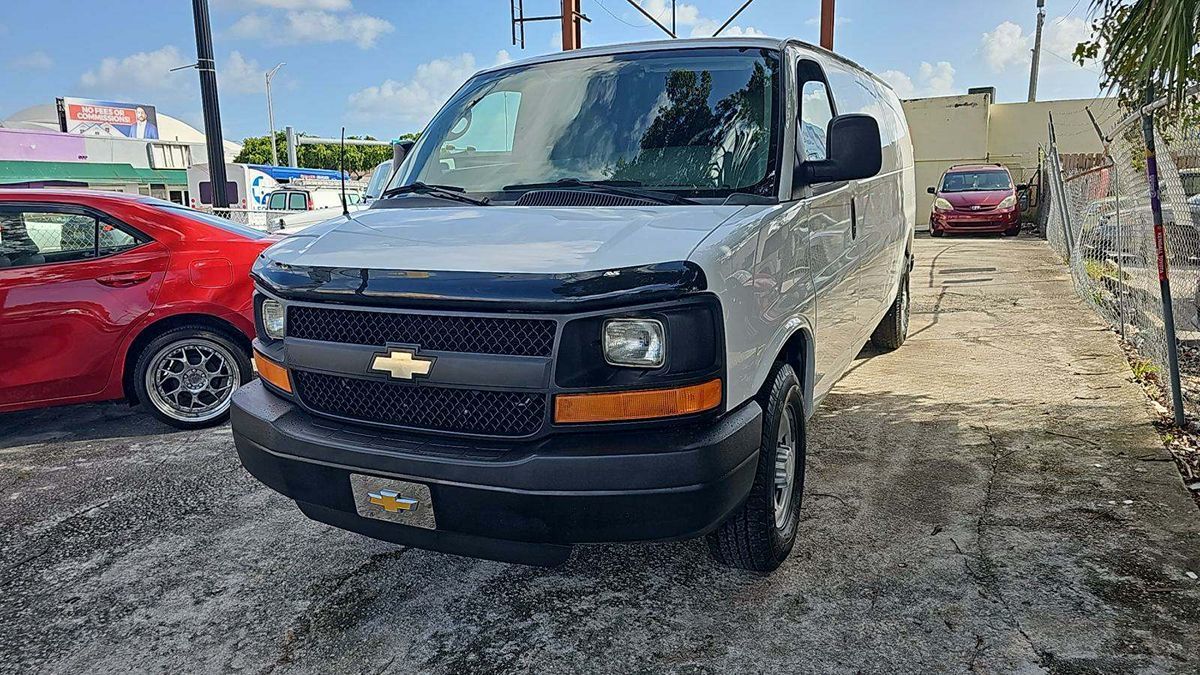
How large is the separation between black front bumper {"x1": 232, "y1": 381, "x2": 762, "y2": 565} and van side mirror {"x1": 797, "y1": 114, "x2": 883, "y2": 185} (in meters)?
1.16

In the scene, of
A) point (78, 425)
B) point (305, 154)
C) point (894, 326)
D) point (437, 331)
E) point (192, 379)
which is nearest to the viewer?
point (437, 331)

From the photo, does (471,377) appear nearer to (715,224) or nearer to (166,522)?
(715,224)

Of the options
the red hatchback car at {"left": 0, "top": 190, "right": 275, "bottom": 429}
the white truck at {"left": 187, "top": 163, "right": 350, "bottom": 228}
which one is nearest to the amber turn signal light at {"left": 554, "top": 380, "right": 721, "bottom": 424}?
the red hatchback car at {"left": 0, "top": 190, "right": 275, "bottom": 429}

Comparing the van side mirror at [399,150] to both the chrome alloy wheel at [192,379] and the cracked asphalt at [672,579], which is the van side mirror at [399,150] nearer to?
the cracked asphalt at [672,579]

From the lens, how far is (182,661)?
2.77 metres

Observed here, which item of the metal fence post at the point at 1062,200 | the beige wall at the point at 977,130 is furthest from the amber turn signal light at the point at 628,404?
the beige wall at the point at 977,130

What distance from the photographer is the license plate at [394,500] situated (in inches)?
103

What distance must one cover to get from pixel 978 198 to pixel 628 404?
713 inches

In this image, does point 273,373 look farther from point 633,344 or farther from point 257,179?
point 257,179

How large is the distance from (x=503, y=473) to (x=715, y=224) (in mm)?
1053

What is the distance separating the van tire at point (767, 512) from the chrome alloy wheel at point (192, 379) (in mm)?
3532

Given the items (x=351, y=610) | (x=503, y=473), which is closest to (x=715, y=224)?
(x=503, y=473)

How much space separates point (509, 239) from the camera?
2.76 metres

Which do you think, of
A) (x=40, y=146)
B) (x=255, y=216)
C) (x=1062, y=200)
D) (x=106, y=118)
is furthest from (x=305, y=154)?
(x=1062, y=200)
